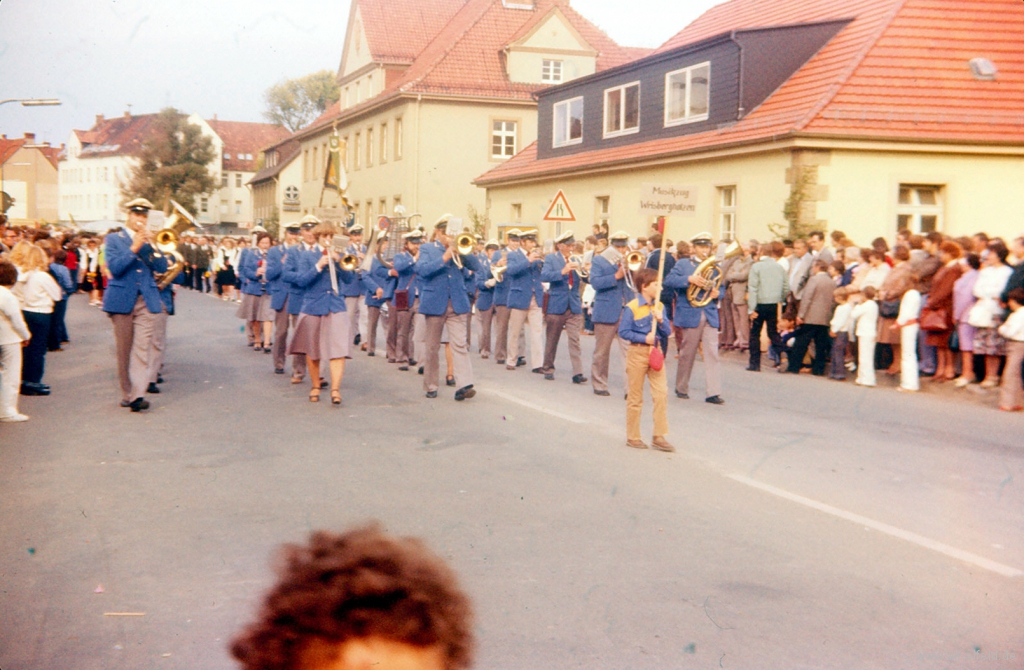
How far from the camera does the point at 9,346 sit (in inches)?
451

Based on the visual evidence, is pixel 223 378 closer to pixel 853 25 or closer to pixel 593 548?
pixel 593 548

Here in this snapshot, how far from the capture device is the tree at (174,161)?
73812 millimetres

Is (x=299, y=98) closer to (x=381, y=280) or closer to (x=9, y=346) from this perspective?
(x=381, y=280)

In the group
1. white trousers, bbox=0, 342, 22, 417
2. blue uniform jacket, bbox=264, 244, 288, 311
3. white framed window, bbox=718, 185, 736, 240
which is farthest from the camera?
white framed window, bbox=718, 185, 736, 240

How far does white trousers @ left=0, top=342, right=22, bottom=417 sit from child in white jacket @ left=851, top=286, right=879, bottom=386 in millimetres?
10688

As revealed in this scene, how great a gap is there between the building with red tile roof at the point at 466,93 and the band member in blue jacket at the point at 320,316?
35.9m

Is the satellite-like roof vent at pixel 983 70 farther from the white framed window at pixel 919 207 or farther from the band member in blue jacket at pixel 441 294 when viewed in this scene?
the band member in blue jacket at pixel 441 294

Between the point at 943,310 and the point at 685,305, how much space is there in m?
3.69

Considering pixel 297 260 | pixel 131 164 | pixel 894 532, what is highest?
pixel 131 164

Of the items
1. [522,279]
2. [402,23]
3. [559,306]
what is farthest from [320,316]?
[402,23]

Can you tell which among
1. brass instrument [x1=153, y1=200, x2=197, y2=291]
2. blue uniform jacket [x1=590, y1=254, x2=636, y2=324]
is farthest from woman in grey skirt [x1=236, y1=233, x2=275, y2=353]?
blue uniform jacket [x1=590, y1=254, x2=636, y2=324]

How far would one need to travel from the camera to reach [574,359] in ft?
50.5

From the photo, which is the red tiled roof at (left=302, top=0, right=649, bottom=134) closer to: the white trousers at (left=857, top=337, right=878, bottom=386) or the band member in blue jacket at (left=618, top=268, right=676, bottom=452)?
the white trousers at (left=857, top=337, right=878, bottom=386)

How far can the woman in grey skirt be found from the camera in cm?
1875
